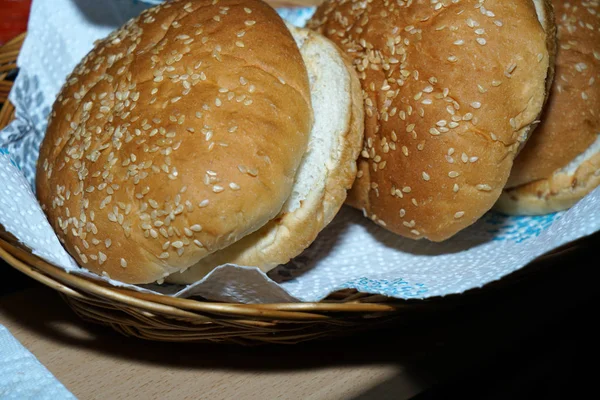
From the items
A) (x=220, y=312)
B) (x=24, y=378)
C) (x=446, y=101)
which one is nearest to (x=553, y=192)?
(x=446, y=101)

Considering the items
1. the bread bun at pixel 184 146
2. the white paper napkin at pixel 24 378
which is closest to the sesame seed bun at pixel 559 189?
the bread bun at pixel 184 146

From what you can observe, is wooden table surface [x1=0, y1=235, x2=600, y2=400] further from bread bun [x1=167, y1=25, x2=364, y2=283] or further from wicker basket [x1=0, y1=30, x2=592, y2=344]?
bread bun [x1=167, y1=25, x2=364, y2=283]

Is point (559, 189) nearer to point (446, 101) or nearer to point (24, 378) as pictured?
point (446, 101)

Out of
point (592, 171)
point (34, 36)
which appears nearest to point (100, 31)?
point (34, 36)

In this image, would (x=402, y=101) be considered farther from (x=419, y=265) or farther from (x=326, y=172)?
(x=419, y=265)

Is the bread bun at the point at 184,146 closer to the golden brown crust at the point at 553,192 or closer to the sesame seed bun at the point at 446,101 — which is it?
the sesame seed bun at the point at 446,101

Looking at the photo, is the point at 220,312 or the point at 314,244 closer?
the point at 220,312

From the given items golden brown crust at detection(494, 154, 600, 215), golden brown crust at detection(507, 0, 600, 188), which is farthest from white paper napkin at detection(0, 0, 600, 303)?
golden brown crust at detection(507, 0, 600, 188)
